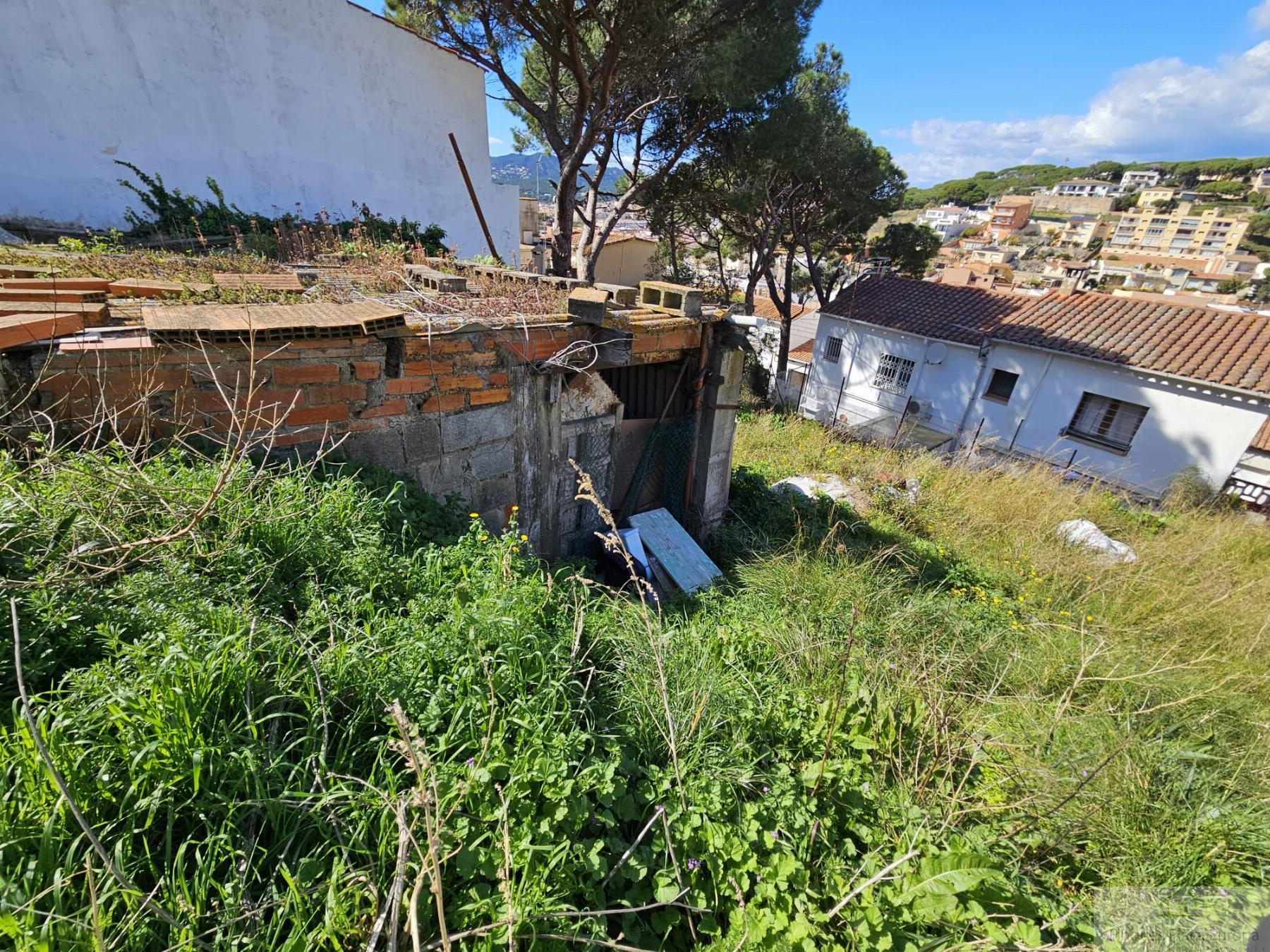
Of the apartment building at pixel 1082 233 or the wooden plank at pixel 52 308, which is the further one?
the apartment building at pixel 1082 233

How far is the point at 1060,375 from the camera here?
1402cm

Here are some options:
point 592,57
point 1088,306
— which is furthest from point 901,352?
point 592,57

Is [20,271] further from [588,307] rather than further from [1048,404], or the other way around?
[1048,404]

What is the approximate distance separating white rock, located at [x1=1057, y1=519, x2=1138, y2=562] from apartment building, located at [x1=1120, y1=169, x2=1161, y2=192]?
449 feet

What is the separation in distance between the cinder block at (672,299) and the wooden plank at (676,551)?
6.43 ft

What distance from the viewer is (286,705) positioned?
1723mm

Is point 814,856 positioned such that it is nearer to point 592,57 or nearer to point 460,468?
point 460,468

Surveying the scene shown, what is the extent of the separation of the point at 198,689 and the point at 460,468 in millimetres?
2351

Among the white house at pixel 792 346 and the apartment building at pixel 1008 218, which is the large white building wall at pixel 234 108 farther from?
the apartment building at pixel 1008 218

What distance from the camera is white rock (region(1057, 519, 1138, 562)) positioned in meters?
6.46

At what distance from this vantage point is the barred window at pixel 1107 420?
524 inches

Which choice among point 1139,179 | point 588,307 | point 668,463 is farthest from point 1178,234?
point 588,307

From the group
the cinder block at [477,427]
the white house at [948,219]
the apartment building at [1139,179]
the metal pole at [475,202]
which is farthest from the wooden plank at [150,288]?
the apartment building at [1139,179]

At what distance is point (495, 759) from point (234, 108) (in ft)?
39.7
